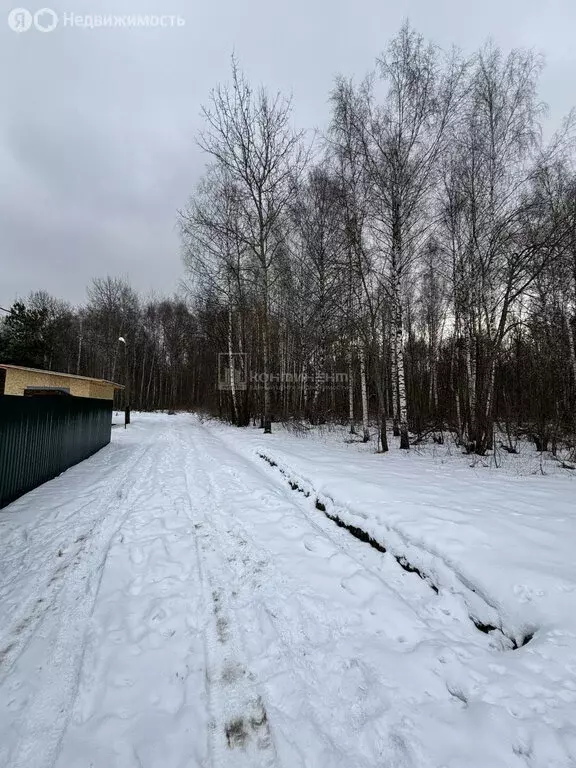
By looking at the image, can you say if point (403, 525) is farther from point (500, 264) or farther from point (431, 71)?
point (431, 71)

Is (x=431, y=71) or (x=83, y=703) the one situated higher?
(x=431, y=71)

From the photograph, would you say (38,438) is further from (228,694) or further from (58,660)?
(228,694)

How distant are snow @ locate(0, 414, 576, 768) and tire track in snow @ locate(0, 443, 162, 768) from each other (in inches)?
0.5

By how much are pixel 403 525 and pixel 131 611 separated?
109 inches

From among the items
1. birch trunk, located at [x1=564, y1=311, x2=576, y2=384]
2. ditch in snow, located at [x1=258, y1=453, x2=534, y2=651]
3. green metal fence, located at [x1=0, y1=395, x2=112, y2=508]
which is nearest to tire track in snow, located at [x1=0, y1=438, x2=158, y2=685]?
green metal fence, located at [x1=0, y1=395, x2=112, y2=508]

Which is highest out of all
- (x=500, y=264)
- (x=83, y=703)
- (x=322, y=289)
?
(x=322, y=289)

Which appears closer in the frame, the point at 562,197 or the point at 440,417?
the point at 562,197

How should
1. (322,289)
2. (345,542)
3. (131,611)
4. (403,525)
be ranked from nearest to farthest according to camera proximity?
(131,611) → (403,525) → (345,542) → (322,289)

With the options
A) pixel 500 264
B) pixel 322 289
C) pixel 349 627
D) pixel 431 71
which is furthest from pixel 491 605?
pixel 322 289

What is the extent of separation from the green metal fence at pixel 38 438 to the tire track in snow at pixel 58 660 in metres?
2.43

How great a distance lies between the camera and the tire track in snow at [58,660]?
157cm

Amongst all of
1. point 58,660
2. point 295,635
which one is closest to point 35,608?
point 58,660

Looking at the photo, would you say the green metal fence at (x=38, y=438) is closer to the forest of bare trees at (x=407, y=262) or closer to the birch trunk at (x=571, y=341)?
the forest of bare trees at (x=407, y=262)

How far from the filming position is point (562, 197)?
38.0 ft
